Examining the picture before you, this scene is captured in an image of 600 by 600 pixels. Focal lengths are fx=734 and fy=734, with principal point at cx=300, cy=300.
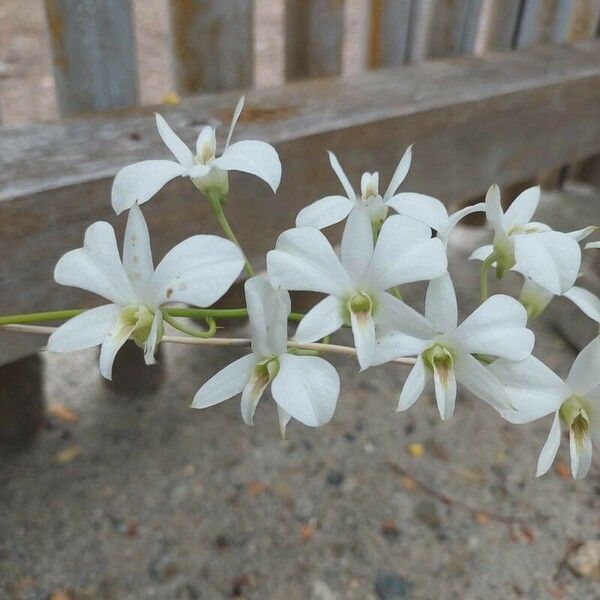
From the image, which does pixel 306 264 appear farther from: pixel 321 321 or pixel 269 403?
pixel 269 403

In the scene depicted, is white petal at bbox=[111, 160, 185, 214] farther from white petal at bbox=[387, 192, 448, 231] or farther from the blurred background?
the blurred background

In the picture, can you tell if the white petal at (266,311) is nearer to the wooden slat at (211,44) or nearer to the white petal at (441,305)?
the white petal at (441,305)

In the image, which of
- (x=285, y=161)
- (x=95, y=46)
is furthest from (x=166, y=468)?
(x=95, y=46)

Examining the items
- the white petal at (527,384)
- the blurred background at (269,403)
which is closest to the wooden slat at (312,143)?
the blurred background at (269,403)

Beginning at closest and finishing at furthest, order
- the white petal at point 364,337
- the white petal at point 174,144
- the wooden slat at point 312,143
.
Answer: the white petal at point 364,337 → the white petal at point 174,144 → the wooden slat at point 312,143

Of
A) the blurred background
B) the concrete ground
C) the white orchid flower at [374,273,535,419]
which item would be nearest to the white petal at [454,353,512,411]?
the white orchid flower at [374,273,535,419]

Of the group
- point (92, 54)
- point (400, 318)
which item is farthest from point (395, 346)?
point (92, 54)

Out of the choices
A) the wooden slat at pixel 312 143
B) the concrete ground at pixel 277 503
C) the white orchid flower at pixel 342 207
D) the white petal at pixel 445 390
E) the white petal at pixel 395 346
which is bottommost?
the concrete ground at pixel 277 503
